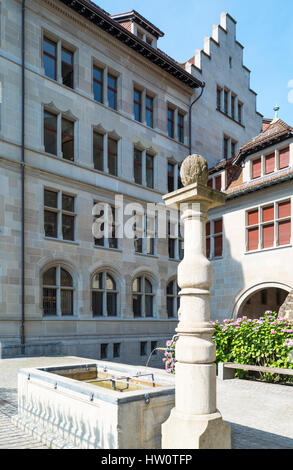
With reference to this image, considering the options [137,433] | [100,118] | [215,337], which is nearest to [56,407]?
[137,433]

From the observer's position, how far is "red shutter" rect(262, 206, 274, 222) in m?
19.6

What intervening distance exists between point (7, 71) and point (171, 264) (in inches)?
470

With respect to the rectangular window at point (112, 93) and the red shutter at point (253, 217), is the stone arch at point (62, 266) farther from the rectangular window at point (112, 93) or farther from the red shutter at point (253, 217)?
the red shutter at point (253, 217)

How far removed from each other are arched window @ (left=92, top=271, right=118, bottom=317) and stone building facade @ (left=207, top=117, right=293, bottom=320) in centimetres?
553

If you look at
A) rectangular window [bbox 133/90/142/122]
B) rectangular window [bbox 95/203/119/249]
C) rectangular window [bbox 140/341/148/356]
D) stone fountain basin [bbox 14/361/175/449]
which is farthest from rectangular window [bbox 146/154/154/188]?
stone fountain basin [bbox 14/361/175/449]

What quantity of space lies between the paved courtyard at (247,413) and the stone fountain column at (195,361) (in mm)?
1245

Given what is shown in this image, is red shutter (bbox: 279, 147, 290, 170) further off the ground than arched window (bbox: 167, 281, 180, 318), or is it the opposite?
red shutter (bbox: 279, 147, 290, 170)

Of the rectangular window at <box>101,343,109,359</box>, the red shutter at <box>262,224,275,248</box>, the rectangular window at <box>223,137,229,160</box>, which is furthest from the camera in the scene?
the rectangular window at <box>223,137,229,160</box>

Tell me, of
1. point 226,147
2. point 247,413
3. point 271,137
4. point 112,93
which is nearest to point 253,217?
point 271,137

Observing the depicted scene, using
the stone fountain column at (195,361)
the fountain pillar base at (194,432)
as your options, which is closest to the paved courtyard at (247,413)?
the fountain pillar base at (194,432)

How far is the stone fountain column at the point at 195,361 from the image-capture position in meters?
4.73

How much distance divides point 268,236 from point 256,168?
358 centimetres

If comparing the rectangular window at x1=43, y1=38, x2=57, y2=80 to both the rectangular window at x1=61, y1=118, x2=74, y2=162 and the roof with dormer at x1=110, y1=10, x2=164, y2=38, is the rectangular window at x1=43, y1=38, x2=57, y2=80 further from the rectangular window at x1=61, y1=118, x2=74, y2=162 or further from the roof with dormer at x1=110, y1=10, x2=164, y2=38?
the roof with dormer at x1=110, y1=10, x2=164, y2=38

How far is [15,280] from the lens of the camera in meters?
15.8
